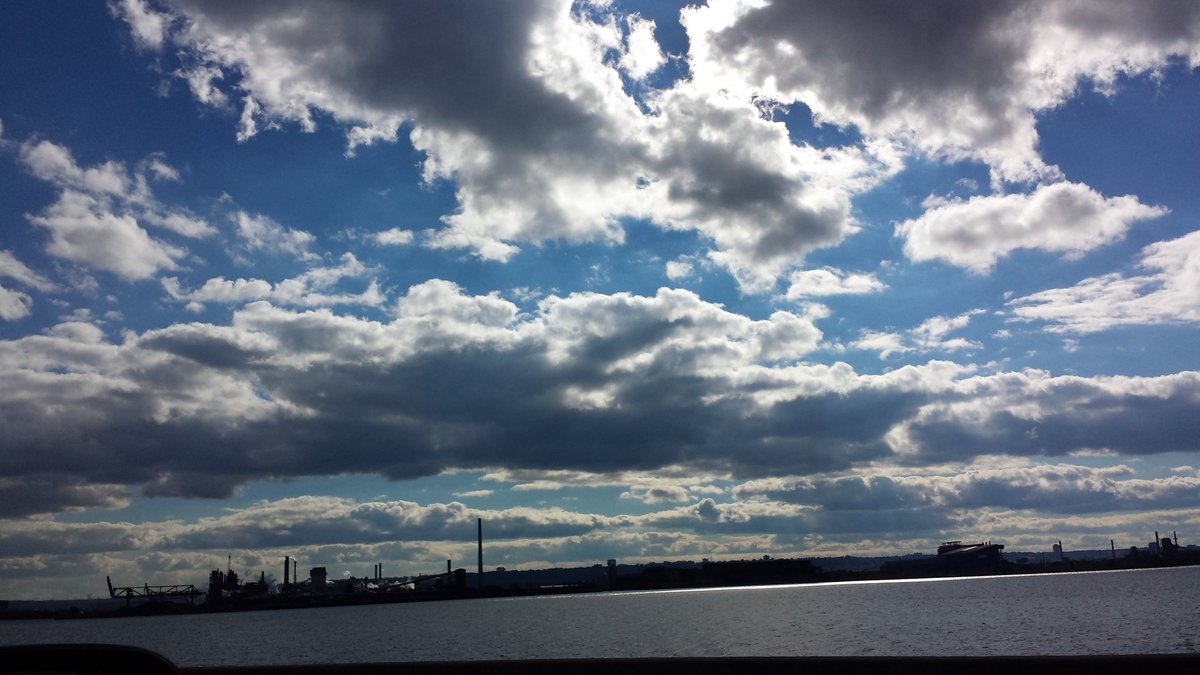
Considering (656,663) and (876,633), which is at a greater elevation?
(656,663)

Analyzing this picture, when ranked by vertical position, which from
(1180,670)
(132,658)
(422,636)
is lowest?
(422,636)

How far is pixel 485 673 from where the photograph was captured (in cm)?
1900

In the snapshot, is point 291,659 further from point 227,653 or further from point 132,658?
point 132,658

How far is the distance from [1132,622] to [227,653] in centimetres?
7744

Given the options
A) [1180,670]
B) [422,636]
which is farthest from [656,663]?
[422,636]

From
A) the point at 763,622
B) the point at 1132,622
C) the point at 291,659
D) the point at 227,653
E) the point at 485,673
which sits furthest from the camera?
the point at 763,622

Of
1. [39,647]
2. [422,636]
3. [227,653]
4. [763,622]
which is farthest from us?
[422,636]

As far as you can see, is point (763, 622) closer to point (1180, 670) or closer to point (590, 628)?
point (590, 628)

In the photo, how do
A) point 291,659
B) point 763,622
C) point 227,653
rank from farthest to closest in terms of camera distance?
1. point 763,622
2. point 227,653
3. point 291,659

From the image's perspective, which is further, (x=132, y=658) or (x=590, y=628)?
(x=590, y=628)

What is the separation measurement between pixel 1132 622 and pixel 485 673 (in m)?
67.2

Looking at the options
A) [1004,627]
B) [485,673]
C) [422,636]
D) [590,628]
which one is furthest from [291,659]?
[485,673]

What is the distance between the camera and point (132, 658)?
8992mm

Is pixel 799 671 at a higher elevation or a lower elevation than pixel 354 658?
higher
